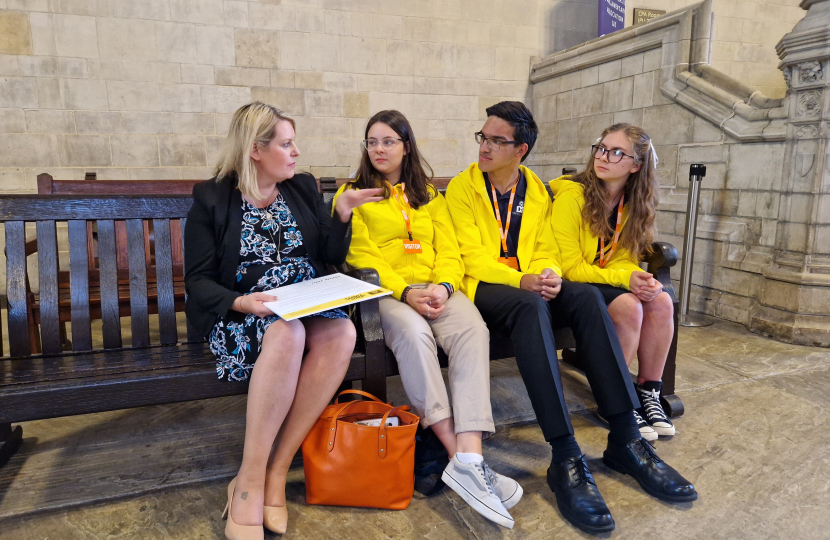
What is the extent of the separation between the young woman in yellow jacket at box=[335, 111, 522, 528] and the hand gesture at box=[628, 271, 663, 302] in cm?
74

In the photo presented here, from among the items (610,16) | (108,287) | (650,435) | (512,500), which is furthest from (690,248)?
(108,287)

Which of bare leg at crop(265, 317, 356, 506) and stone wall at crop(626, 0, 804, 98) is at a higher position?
stone wall at crop(626, 0, 804, 98)

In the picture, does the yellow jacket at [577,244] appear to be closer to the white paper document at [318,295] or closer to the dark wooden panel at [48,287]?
the white paper document at [318,295]

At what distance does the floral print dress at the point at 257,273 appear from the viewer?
1.95m

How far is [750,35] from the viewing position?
7.27 metres

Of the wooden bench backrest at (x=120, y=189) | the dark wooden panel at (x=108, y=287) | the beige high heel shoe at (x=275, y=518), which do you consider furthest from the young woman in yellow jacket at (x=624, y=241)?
the wooden bench backrest at (x=120, y=189)

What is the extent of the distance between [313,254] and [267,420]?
693 millimetres

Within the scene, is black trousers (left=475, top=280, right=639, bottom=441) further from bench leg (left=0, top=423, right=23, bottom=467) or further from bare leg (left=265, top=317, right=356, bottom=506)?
bench leg (left=0, top=423, right=23, bottom=467)

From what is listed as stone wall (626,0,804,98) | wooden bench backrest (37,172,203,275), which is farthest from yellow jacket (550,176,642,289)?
stone wall (626,0,804,98)

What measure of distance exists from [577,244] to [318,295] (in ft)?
4.31

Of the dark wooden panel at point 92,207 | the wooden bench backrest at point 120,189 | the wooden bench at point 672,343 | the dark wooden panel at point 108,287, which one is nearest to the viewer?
the dark wooden panel at point 92,207

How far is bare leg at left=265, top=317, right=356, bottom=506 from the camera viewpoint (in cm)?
191

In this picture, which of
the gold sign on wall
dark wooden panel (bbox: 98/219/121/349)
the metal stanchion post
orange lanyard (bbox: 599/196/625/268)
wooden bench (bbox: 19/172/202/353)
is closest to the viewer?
dark wooden panel (bbox: 98/219/121/349)

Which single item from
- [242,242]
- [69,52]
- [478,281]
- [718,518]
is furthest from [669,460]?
[69,52]
